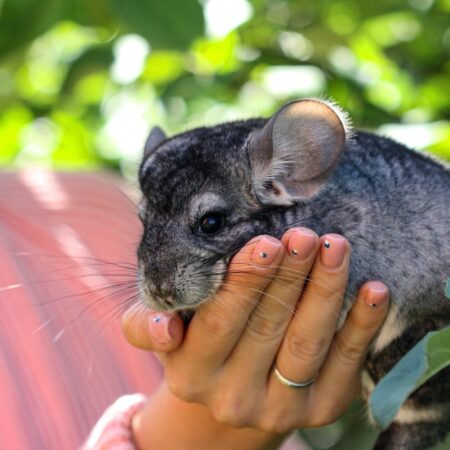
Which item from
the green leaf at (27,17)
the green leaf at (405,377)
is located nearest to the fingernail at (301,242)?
the green leaf at (405,377)

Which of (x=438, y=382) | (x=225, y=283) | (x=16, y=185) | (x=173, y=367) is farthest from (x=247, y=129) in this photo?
(x=16, y=185)

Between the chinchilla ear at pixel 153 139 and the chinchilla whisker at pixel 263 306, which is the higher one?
the chinchilla ear at pixel 153 139

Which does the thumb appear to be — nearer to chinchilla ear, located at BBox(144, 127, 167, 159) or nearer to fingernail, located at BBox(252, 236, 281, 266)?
fingernail, located at BBox(252, 236, 281, 266)

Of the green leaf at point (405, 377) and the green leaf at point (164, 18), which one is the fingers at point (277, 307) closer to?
the green leaf at point (405, 377)

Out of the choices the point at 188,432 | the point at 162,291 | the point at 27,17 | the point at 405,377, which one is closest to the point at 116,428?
the point at 188,432

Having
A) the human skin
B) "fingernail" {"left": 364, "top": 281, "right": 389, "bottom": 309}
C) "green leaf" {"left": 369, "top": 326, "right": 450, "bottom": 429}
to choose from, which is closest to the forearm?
the human skin

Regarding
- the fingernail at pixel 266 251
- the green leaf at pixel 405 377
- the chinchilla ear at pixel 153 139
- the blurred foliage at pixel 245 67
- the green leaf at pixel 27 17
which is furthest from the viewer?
the blurred foliage at pixel 245 67

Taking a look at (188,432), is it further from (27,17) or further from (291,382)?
(27,17)
